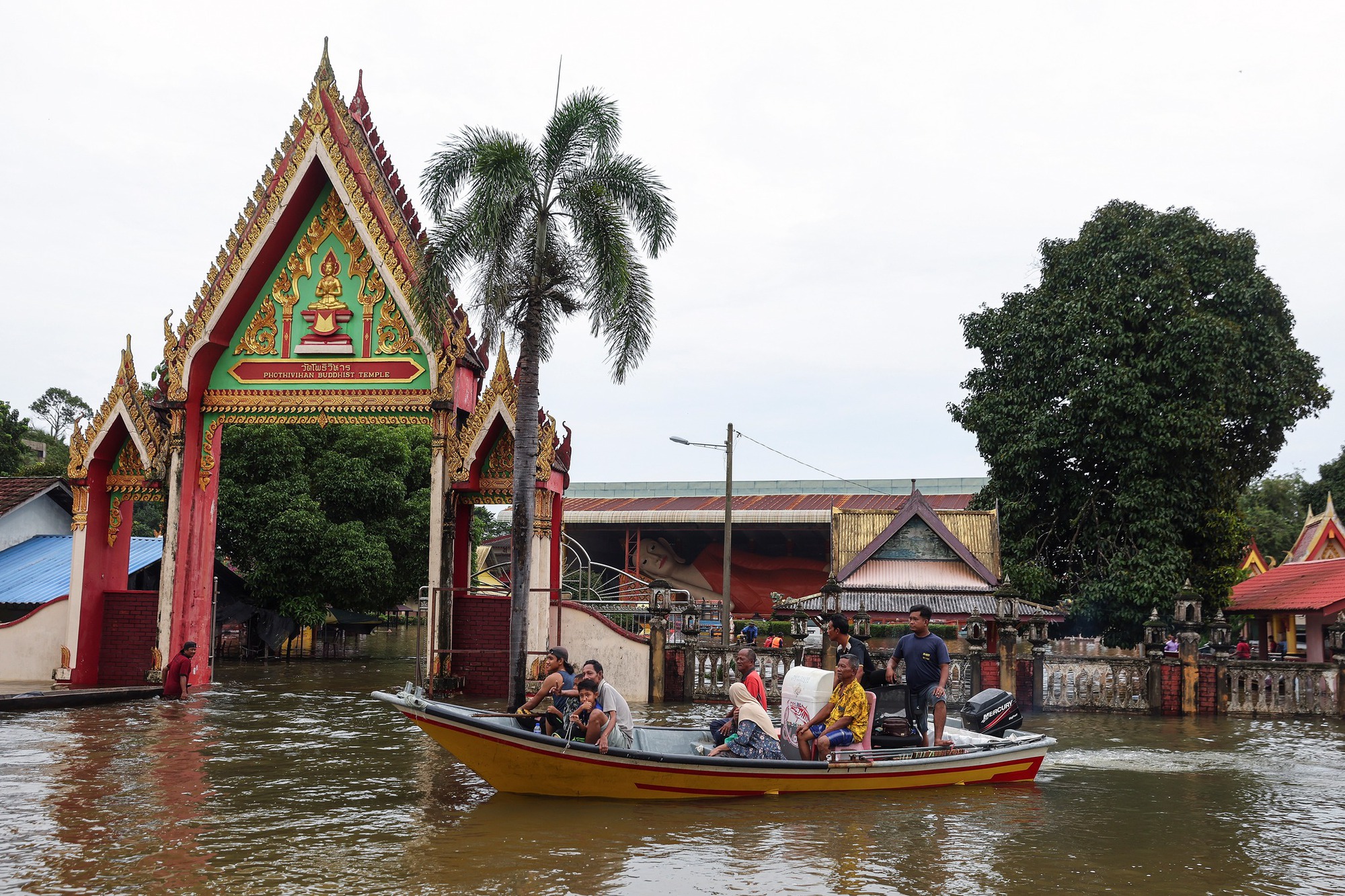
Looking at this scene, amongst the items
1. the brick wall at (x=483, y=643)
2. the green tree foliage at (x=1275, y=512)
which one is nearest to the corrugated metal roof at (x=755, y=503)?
the green tree foliage at (x=1275, y=512)

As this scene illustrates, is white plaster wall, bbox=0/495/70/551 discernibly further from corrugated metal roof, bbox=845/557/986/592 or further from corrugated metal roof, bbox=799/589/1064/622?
corrugated metal roof, bbox=845/557/986/592

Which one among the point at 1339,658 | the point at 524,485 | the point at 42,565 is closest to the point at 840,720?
the point at 524,485

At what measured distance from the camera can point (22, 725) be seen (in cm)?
1677

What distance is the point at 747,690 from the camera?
12031mm

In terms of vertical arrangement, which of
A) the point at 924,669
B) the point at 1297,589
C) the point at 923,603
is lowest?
the point at 924,669

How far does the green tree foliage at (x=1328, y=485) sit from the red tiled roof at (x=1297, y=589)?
17.2 m

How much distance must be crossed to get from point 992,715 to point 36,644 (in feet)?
60.7

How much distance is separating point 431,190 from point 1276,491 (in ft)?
212

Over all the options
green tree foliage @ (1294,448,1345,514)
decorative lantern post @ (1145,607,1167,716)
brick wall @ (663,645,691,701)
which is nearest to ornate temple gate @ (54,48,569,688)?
brick wall @ (663,645,691,701)

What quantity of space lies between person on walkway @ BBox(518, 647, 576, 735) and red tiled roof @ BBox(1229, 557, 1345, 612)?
2544 centimetres

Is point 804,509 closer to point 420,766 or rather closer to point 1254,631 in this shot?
point 1254,631

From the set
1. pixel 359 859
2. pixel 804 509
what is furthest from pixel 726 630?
pixel 804 509

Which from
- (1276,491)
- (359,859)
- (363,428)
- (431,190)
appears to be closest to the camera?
(359,859)

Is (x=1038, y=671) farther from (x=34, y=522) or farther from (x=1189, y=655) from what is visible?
(x=34, y=522)
